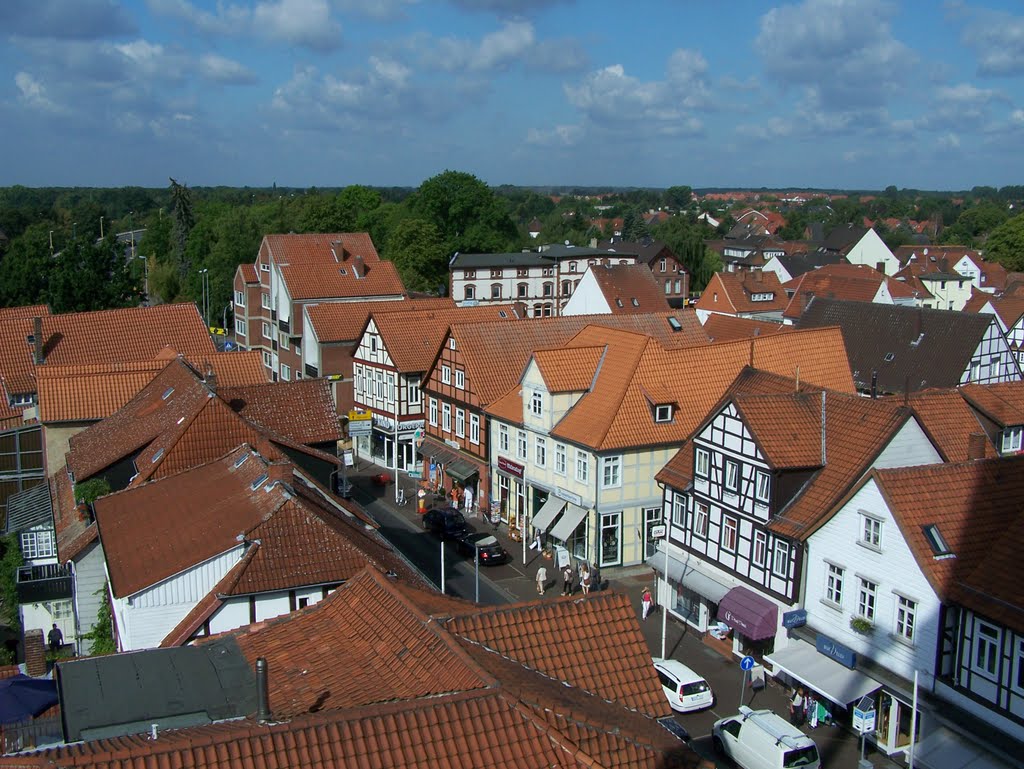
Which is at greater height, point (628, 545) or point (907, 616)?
point (907, 616)

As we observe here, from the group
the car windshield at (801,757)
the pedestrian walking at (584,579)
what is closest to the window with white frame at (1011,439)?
the pedestrian walking at (584,579)

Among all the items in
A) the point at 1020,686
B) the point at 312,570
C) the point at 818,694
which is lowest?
the point at 818,694

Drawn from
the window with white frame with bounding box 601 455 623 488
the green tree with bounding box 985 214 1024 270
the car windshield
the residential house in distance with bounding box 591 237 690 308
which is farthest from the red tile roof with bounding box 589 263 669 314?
the green tree with bounding box 985 214 1024 270

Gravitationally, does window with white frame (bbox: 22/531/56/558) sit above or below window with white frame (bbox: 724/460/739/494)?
below

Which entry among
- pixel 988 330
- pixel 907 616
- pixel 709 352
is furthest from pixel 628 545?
pixel 988 330

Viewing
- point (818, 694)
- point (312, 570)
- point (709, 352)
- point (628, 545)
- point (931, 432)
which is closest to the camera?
A: point (312, 570)

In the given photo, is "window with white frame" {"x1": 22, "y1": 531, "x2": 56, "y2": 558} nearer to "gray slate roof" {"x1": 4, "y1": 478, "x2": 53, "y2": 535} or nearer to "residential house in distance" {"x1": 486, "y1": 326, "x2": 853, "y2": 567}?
"gray slate roof" {"x1": 4, "y1": 478, "x2": 53, "y2": 535}

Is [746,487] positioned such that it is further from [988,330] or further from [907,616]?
[988,330]
